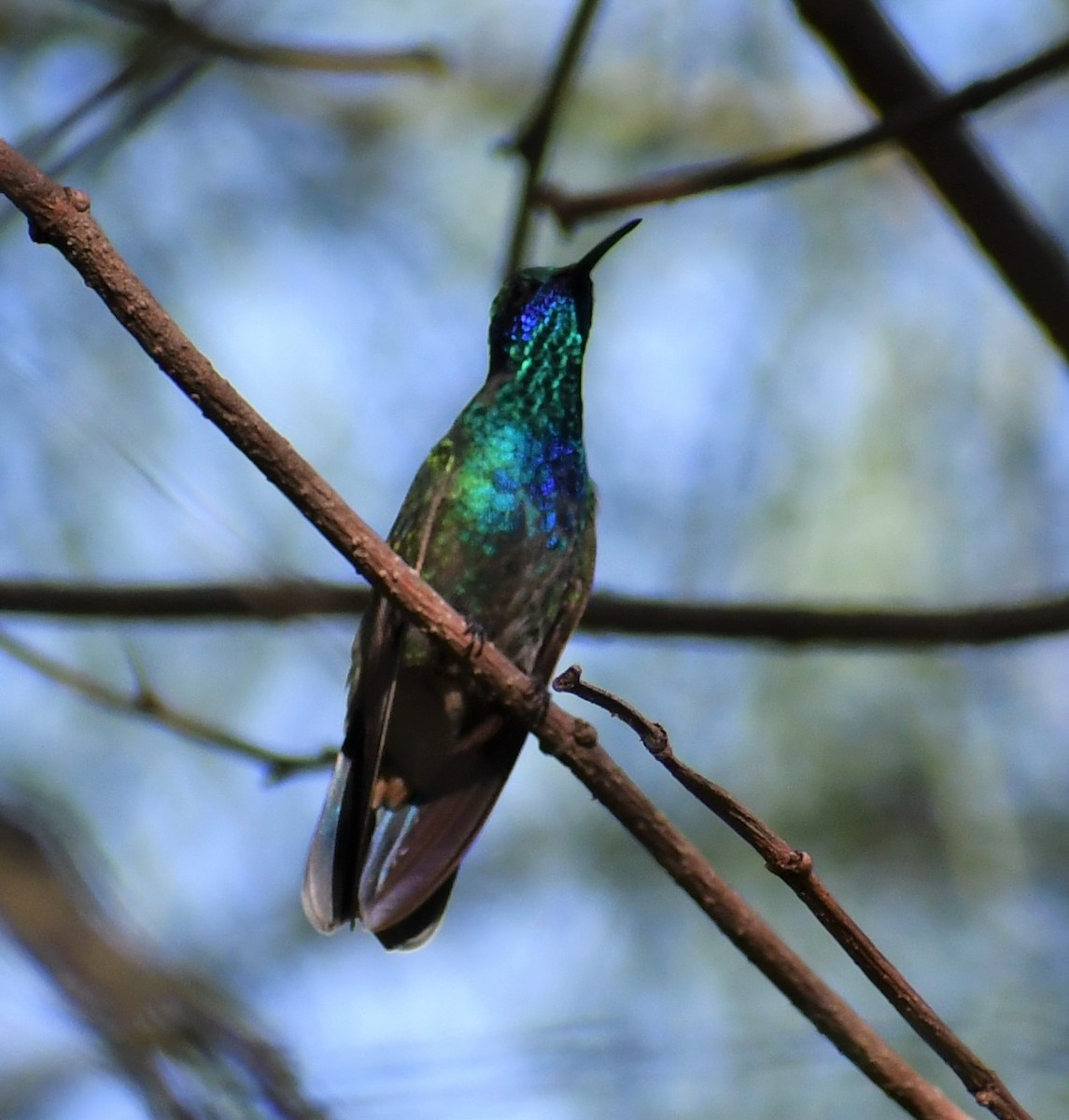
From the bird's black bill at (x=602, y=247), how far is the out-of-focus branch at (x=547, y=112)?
0.77ft

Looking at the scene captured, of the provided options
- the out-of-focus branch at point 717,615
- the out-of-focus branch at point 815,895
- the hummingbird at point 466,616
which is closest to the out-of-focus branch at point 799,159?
the hummingbird at point 466,616

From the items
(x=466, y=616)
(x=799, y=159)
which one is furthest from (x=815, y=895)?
(x=466, y=616)

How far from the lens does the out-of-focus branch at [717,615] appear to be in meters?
3.52

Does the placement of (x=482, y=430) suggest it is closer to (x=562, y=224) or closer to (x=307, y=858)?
(x=562, y=224)

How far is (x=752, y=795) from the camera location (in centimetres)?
748

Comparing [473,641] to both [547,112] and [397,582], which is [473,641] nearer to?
[397,582]

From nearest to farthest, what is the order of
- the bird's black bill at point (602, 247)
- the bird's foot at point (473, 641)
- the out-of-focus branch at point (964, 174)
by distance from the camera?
1. the bird's foot at point (473, 641)
2. the out-of-focus branch at point (964, 174)
3. the bird's black bill at point (602, 247)

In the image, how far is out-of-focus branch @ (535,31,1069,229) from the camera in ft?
10.4

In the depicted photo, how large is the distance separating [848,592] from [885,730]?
75 cm

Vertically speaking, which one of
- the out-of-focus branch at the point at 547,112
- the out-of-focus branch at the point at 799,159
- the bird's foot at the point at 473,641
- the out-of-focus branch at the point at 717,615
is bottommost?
the bird's foot at the point at 473,641

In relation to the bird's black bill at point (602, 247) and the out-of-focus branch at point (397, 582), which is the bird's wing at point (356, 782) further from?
the bird's black bill at point (602, 247)

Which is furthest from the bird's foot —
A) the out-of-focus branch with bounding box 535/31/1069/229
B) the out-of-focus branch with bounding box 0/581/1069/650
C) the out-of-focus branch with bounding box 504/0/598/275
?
the out-of-focus branch with bounding box 504/0/598/275

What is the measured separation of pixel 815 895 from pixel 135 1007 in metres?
1.02

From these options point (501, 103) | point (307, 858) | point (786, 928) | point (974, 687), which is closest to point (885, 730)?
point (974, 687)
